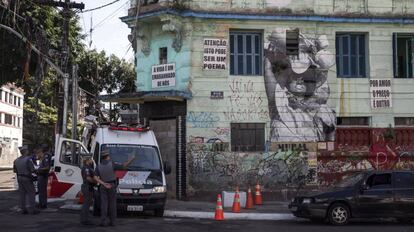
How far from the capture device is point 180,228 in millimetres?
12906

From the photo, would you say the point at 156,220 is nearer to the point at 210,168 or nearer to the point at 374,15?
the point at 210,168

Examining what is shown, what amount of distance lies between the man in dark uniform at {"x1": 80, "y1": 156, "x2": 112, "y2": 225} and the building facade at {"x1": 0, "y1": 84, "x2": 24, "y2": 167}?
2081 inches

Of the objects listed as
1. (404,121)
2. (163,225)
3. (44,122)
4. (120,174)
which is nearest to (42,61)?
(120,174)

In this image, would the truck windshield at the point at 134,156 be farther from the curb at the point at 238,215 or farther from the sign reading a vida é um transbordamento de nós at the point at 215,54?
the sign reading a vida é um transbordamento de nós at the point at 215,54

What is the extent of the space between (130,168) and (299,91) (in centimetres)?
797

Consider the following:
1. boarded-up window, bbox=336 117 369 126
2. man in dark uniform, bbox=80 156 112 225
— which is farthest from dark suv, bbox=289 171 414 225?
boarded-up window, bbox=336 117 369 126

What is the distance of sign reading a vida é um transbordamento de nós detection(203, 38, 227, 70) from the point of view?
65.5ft

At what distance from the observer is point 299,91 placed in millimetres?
20438

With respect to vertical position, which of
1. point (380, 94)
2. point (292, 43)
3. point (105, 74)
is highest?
point (105, 74)

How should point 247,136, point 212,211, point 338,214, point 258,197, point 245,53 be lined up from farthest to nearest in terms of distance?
point 245,53 < point 247,136 < point 258,197 < point 212,211 < point 338,214

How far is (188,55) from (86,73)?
18618mm

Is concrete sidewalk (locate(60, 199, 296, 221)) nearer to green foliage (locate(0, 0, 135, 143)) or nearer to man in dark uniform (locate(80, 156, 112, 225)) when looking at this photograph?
man in dark uniform (locate(80, 156, 112, 225))

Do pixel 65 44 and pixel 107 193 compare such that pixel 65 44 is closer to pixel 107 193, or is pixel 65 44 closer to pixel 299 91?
pixel 299 91

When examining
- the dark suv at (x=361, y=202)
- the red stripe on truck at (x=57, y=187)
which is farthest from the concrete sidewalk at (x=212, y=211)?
the dark suv at (x=361, y=202)
